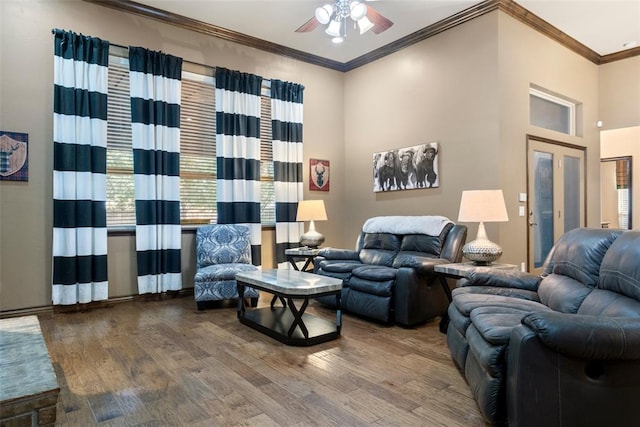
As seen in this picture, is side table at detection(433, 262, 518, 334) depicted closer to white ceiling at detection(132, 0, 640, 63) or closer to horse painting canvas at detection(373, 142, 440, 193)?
horse painting canvas at detection(373, 142, 440, 193)

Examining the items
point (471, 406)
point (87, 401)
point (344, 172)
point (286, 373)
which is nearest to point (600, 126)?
point (344, 172)

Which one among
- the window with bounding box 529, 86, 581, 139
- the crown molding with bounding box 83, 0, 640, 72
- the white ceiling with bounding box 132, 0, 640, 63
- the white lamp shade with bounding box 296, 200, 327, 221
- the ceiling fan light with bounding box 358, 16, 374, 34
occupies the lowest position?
the white lamp shade with bounding box 296, 200, 327, 221

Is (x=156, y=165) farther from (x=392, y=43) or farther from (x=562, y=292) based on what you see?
(x=562, y=292)

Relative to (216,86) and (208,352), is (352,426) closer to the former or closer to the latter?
(208,352)

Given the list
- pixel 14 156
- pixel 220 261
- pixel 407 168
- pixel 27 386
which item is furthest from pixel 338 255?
pixel 14 156

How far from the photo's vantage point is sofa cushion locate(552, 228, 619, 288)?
2248mm

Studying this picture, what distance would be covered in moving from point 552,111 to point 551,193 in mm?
1168

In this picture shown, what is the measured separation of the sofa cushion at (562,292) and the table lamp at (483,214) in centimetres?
78

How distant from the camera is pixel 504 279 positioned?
2.82 meters

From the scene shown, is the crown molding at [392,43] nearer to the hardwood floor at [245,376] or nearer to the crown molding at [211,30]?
the crown molding at [211,30]

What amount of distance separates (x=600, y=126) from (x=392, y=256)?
4.30m

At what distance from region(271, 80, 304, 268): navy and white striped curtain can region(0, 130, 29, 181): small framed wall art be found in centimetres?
282

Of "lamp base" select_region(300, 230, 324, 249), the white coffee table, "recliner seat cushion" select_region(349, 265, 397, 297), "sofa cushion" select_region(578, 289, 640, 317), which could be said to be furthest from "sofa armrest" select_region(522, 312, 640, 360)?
"lamp base" select_region(300, 230, 324, 249)

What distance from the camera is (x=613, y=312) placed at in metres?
1.87
